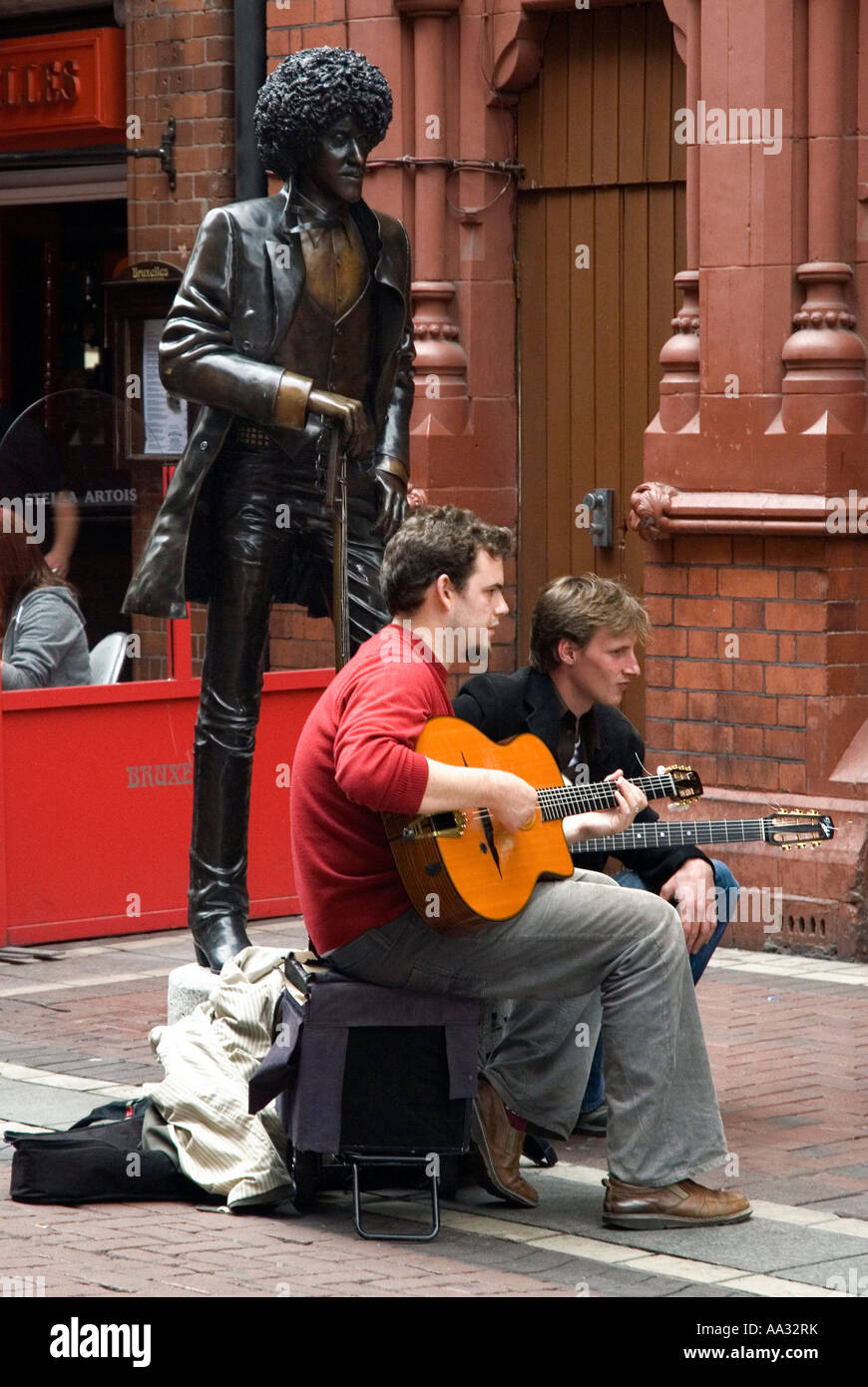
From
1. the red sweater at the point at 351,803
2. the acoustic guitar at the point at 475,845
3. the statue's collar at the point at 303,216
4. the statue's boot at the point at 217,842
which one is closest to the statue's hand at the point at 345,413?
the statue's collar at the point at 303,216

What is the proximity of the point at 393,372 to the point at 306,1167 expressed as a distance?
8.40ft

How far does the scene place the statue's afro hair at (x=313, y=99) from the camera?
254 inches

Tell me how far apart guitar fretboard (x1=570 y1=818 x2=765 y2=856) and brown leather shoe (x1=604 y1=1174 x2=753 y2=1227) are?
0.80m

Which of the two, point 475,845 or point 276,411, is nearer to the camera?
point 475,845

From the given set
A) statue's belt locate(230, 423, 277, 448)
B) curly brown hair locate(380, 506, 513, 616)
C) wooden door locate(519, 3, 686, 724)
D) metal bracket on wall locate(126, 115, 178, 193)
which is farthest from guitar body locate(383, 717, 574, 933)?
metal bracket on wall locate(126, 115, 178, 193)

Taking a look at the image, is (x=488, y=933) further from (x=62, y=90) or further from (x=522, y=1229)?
(x=62, y=90)

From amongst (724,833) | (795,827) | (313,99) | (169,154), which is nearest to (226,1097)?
(724,833)

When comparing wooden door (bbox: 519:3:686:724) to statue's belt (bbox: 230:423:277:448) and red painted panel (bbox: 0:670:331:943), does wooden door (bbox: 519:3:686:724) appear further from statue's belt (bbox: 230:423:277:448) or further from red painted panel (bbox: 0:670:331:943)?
statue's belt (bbox: 230:423:277:448)

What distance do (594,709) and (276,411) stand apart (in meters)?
1.23

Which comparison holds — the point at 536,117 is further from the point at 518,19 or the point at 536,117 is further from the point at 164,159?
the point at 164,159

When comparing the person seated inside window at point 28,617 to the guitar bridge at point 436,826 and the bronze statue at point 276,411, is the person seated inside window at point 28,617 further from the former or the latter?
the guitar bridge at point 436,826

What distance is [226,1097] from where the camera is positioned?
18.1ft

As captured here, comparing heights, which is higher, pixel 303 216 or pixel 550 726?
pixel 303 216

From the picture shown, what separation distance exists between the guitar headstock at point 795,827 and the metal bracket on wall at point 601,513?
4.79 meters
